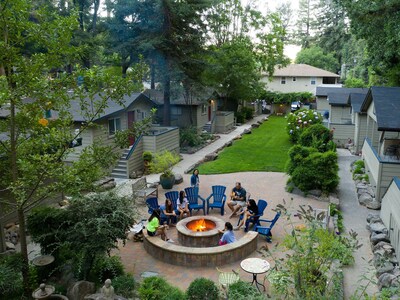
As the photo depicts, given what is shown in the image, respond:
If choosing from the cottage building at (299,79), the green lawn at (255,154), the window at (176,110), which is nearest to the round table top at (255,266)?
the green lawn at (255,154)

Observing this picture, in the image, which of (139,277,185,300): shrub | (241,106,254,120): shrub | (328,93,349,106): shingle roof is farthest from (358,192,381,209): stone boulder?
(241,106,254,120): shrub

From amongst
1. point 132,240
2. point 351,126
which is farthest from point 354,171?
point 132,240

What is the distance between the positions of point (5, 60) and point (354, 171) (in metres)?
18.3

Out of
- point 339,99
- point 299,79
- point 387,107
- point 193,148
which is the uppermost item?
point 299,79

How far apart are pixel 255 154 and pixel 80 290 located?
776 inches

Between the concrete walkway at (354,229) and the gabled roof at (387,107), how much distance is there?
360cm

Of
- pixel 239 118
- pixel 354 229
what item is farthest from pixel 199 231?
pixel 239 118

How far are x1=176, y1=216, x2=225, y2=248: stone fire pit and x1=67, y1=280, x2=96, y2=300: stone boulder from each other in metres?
4.32

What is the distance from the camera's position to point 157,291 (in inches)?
342

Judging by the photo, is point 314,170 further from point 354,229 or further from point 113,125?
point 113,125

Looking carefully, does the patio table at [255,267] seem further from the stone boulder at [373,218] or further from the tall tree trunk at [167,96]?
the tall tree trunk at [167,96]

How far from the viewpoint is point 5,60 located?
8430 mm

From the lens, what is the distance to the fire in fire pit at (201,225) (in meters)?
13.6

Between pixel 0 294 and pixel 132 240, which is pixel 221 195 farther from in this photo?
pixel 0 294
